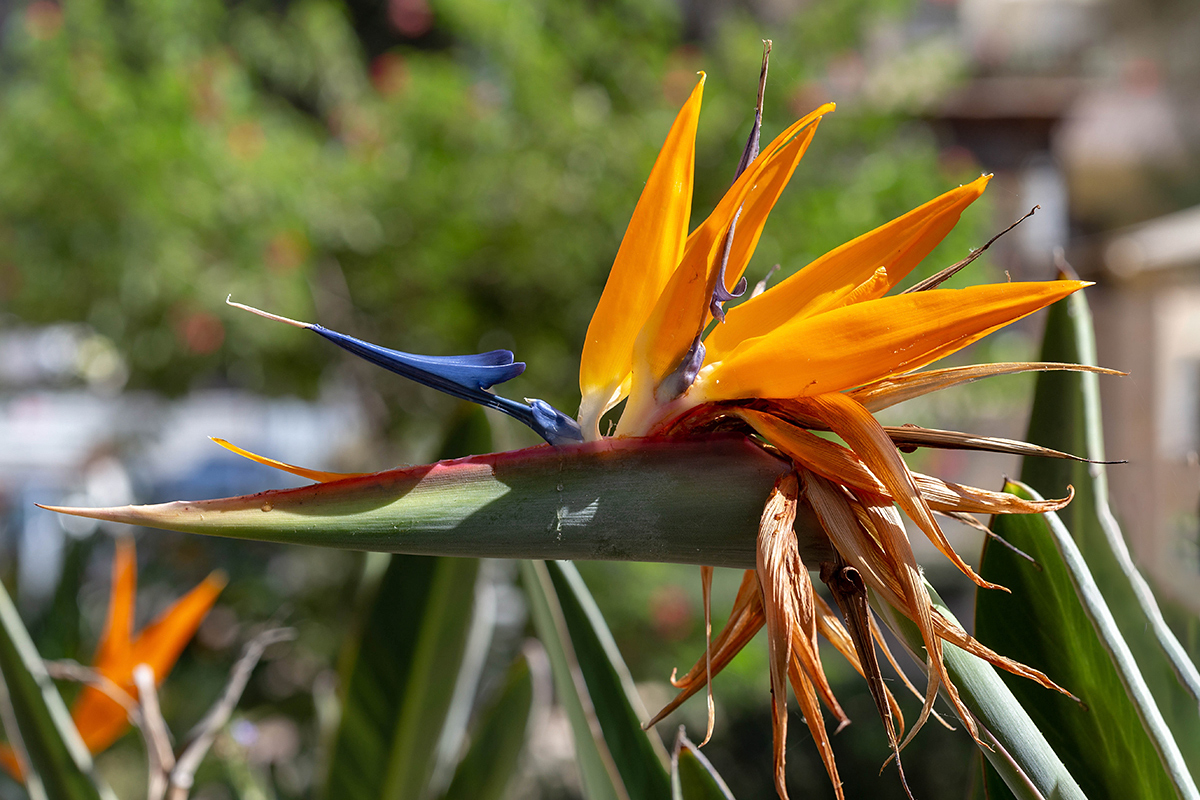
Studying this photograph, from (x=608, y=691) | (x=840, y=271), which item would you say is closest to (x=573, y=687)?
(x=608, y=691)

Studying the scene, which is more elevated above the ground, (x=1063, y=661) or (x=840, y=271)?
(x=840, y=271)

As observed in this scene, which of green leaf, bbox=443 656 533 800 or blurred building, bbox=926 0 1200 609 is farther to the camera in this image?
blurred building, bbox=926 0 1200 609

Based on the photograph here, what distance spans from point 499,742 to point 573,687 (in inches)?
9.3

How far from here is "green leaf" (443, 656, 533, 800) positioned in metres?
0.69

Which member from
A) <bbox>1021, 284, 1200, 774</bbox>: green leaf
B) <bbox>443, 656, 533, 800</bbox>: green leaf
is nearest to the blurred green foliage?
<bbox>443, 656, 533, 800</bbox>: green leaf

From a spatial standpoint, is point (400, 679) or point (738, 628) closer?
point (738, 628)

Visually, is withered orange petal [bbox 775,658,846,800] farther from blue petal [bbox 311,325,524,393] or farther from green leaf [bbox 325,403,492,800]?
green leaf [bbox 325,403,492,800]

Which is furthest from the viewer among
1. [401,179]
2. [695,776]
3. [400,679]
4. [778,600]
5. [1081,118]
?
[1081,118]

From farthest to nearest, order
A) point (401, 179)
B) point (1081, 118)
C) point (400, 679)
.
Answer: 1. point (1081, 118)
2. point (401, 179)
3. point (400, 679)

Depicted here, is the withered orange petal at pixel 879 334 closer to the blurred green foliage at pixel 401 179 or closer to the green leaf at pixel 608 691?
the green leaf at pixel 608 691

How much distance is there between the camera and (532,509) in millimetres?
270

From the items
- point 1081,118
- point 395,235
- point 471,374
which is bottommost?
point 395,235

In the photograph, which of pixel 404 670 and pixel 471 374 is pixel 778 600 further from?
pixel 404 670

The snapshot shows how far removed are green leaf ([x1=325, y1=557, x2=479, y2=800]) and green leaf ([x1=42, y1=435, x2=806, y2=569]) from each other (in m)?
0.41
